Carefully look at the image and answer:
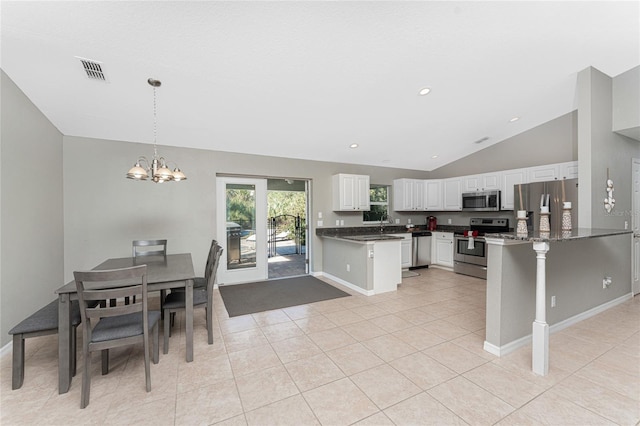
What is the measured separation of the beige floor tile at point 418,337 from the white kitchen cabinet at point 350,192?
9.74 feet

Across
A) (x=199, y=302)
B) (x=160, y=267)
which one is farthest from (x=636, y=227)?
(x=160, y=267)

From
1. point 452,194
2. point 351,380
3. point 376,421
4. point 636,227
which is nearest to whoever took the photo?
point 376,421

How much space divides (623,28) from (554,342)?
3270mm

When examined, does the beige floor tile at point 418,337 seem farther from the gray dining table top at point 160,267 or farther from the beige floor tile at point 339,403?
the gray dining table top at point 160,267

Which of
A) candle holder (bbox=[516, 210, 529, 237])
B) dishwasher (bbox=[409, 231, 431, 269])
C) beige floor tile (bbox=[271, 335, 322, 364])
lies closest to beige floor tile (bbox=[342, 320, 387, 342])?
beige floor tile (bbox=[271, 335, 322, 364])

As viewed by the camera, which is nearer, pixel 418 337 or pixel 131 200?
pixel 418 337

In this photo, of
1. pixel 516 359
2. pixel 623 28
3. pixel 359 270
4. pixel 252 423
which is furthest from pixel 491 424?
pixel 623 28

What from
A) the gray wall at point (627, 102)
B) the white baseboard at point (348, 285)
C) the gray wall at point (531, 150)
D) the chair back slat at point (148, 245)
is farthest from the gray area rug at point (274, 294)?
the gray wall at point (627, 102)

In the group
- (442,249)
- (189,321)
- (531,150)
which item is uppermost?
(531,150)

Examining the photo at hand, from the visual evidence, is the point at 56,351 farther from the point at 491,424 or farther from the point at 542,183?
the point at 542,183

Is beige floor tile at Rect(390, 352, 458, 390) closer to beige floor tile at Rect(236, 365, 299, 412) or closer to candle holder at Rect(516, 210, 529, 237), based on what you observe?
beige floor tile at Rect(236, 365, 299, 412)

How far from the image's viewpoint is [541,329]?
2195 mm

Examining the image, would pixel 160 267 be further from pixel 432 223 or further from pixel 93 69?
pixel 432 223

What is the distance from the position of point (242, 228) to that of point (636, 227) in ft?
20.9
